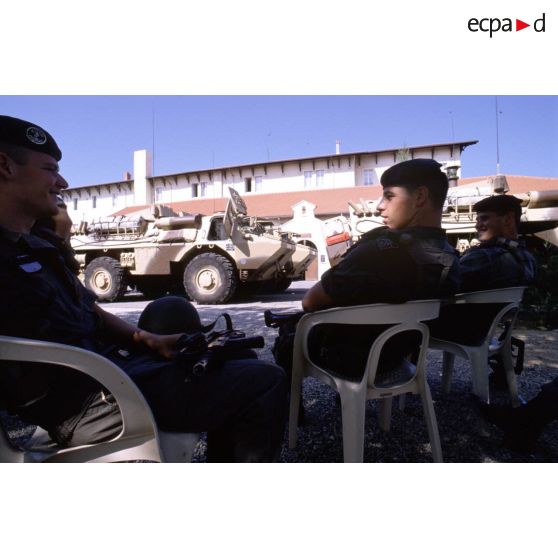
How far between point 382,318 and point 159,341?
30.3 inches

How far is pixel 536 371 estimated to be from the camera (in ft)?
9.89

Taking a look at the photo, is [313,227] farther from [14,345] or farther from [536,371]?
[14,345]

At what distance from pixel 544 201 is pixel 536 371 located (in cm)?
579

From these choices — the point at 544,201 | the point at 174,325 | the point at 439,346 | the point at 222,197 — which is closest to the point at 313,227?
the point at 544,201

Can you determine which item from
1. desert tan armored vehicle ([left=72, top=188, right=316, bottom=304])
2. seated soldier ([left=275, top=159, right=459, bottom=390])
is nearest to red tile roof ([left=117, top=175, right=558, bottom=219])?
desert tan armored vehicle ([left=72, top=188, right=316, bottom=304])

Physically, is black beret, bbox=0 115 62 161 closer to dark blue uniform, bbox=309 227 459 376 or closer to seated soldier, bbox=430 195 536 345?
dark blue uniform, bbox=309 227 459 376

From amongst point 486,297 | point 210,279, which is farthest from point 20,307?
point 210,279

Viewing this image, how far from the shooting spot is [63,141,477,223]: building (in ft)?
63.1

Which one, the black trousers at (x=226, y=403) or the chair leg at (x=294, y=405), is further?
the chair leg at (x=294, y=405)

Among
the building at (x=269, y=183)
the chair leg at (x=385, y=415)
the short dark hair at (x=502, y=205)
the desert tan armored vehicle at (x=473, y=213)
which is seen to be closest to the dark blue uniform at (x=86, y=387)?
the chair leg at (x=385, y=415)

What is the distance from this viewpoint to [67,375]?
101 cm

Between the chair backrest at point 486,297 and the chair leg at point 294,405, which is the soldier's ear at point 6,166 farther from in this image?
the chair backrest at point 486,297

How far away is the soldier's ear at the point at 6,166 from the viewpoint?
1184 millimetres

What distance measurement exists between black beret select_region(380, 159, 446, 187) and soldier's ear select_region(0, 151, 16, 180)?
1.34m
